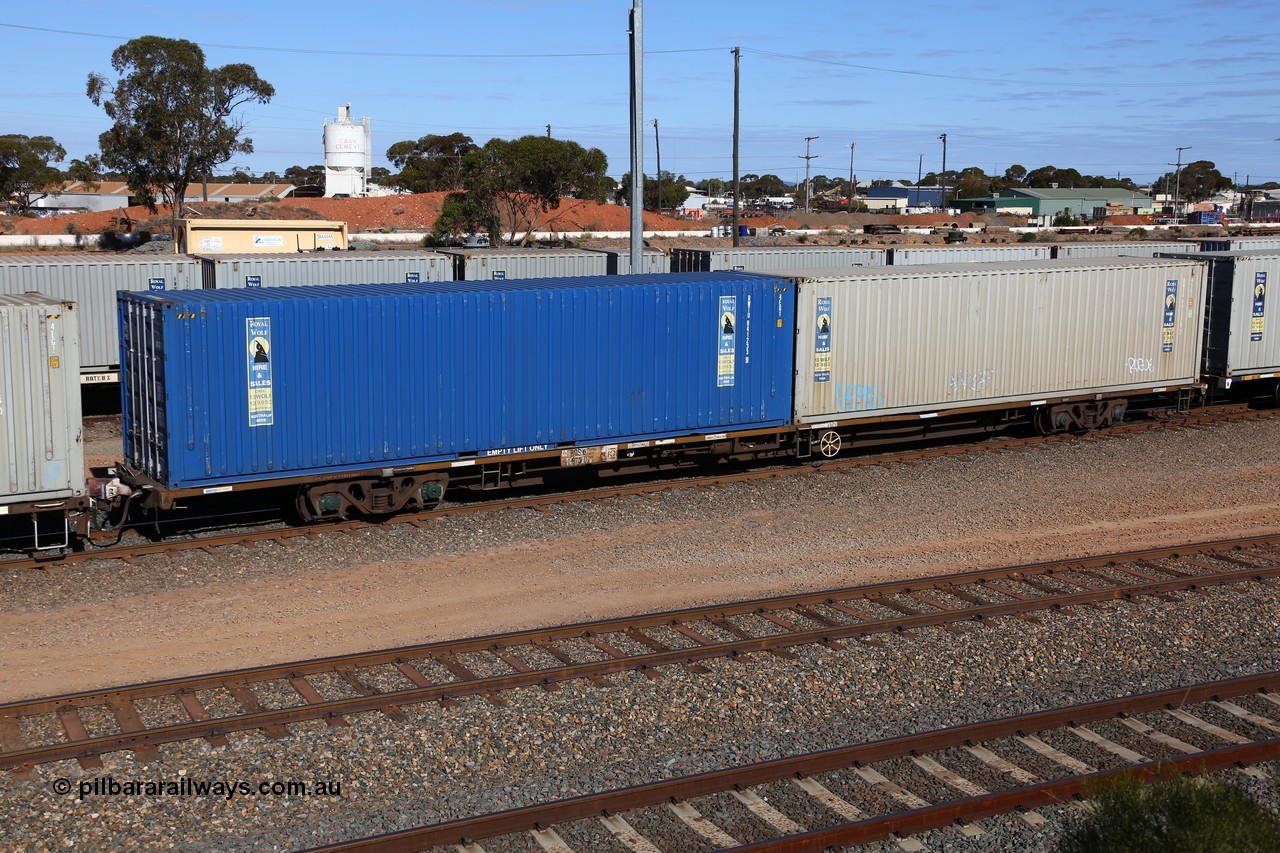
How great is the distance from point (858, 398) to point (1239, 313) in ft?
31.7

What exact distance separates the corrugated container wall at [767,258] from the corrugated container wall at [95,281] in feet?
37.3

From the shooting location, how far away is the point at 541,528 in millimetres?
15984

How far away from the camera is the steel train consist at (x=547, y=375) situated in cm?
1428

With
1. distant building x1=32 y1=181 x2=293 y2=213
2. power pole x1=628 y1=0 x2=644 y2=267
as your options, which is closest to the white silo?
distant building x1=32 y1=181 x2=293 y2=213

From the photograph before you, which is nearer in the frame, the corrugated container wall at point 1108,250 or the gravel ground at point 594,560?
the gravel ground at point 594,560

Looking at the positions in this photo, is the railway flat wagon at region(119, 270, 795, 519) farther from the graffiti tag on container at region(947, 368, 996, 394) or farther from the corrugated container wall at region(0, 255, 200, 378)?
the corrugated container wall at region(0, 255, 200, 378)

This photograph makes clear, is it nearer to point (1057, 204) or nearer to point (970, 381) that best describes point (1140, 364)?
point (970, 381)

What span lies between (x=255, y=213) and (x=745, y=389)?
2754 inches

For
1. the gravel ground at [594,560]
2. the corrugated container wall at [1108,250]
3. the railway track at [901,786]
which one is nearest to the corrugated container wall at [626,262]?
the gravel ground at [594,560]

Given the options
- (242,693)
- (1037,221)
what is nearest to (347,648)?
(242,693)

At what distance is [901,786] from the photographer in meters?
8.50

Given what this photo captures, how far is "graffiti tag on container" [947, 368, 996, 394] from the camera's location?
20281 mm

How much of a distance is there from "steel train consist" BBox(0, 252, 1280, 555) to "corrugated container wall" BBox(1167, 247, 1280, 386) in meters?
1.02

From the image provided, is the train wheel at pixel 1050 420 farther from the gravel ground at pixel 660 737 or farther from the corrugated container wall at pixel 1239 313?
the gravel ground at pixel 660 737
